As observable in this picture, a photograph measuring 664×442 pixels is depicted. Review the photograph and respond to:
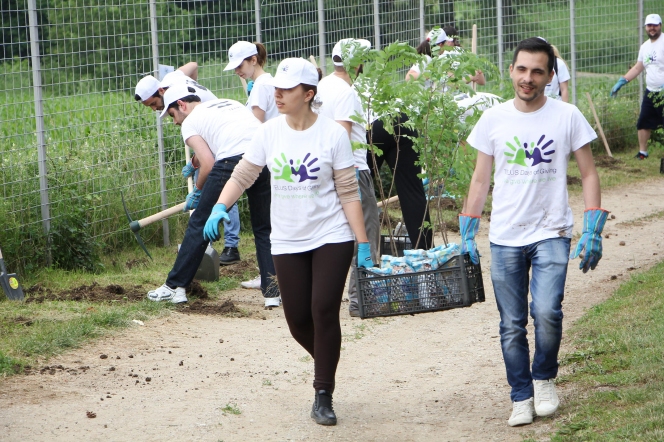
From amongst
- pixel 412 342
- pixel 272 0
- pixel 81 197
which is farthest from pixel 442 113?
pixel 272 0

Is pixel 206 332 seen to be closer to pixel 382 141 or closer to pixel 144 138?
pixel 382 141

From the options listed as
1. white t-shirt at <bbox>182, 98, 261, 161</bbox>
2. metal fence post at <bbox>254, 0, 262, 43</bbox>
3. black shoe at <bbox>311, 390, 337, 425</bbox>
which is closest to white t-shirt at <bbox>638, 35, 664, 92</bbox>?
metal fence post at <bbox>254, 0, 262, 43</bbox>

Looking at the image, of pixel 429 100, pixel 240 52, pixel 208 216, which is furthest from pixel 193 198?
pixel 429 100

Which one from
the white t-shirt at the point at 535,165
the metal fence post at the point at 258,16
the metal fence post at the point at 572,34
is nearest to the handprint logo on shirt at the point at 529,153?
the white t-shirt at the point at 535,165

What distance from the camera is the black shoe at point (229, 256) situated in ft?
28.9

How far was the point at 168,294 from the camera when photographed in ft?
23.4

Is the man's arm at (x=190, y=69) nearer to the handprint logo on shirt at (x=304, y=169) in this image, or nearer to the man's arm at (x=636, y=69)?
the handprint logo on shirt at (x=304, y=169)

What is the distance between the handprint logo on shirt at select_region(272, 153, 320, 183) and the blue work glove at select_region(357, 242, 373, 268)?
0.43 metres

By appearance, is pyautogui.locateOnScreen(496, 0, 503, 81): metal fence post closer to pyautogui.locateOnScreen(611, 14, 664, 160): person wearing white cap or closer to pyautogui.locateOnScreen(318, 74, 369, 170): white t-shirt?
pyautogui.locateOnScreen(611, 14, 664, 160): person wearing white cap

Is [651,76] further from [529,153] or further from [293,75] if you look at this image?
[293,75]

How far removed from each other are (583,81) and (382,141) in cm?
892

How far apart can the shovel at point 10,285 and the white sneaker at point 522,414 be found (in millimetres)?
4163

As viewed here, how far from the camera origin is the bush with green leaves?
6.29 meters

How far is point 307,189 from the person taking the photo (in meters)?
4.53
